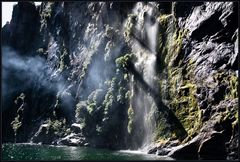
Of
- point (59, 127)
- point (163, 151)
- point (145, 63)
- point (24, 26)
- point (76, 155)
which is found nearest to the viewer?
point (76, 155)

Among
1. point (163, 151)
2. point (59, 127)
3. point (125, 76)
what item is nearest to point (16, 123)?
point (59, 127)

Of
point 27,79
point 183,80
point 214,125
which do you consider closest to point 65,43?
point 27,79

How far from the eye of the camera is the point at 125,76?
83.2m

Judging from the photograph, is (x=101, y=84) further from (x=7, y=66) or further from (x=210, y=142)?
(x=7, y=66)

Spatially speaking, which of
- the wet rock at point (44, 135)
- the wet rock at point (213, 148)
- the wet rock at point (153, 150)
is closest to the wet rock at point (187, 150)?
the wet rock at point (213, 148)

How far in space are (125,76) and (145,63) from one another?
6.25 meters

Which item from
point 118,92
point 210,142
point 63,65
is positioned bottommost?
point 210,142

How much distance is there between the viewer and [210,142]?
5494 centimetres

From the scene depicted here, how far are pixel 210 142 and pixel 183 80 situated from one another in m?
14.7

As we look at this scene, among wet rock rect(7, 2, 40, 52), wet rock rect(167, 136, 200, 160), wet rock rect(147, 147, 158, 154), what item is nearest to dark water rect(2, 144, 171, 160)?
wet rock rect(147, 147, 158, 154)

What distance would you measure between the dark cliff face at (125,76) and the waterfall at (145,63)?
207 mm

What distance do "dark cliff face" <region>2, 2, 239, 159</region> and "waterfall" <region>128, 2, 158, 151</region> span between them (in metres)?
0.21

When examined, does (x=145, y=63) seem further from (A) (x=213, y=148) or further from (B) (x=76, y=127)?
(A) (x=213, y=148)

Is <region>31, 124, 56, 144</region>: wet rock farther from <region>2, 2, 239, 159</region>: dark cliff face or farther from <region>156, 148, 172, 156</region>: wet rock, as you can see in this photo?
<region>156, 148, 172, 156</region>: wet rock
